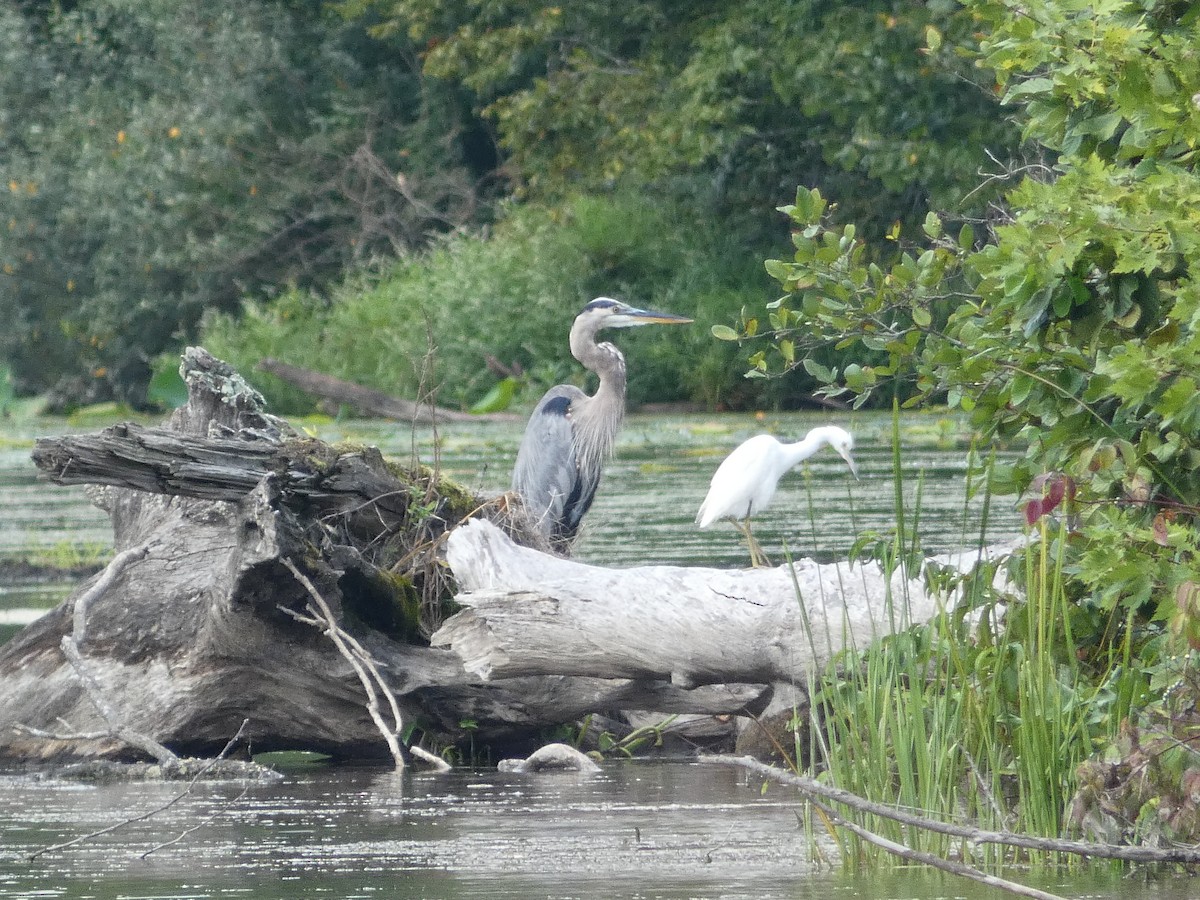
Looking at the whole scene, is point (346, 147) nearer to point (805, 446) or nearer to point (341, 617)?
point (805, 446)

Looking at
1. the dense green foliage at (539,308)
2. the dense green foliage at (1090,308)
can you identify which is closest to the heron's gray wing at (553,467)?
the dense green foliage at (1090,308)

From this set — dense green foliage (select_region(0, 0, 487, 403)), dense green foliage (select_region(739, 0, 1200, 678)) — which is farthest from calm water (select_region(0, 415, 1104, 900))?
dense green foliage (select_region(0, 0, 487, 403))

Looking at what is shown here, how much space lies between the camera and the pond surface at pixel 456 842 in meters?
3.73

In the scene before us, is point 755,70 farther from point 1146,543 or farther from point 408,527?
point 1146,543

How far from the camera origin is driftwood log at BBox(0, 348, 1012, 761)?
4980mm

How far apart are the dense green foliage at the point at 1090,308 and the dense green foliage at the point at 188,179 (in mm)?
20988

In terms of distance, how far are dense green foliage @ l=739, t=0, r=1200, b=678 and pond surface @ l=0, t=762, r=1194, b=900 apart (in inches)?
27.2

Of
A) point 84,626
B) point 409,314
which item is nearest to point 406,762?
point 84,626

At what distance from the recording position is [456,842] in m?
4.31

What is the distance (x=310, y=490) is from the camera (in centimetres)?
532

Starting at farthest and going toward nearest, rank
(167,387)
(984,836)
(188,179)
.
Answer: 1. (188,179)
2. (167,387)
3. (984,836)

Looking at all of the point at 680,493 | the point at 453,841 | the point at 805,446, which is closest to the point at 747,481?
the point at 805,446

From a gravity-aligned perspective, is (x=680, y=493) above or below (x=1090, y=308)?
below

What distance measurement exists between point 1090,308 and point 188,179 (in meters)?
22.7
